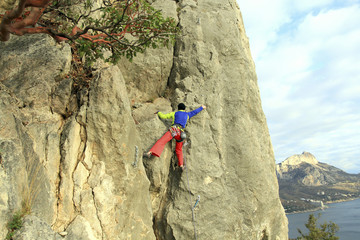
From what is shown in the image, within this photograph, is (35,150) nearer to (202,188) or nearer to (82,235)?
(82,235)

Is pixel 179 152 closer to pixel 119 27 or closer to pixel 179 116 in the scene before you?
pixel 179 116

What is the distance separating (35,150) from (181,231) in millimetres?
4844

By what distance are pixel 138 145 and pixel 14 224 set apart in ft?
12.8

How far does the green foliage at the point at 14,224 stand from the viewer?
4.48 m

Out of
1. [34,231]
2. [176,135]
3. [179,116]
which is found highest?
[179,116]

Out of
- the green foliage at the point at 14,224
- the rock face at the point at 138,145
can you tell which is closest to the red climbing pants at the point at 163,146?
the rock face at the point at 138,145

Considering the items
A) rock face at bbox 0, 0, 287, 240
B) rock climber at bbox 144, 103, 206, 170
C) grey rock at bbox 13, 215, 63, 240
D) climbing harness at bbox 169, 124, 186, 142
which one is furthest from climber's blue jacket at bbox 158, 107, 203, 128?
grey rock at bbox 13, 215, 63, 240

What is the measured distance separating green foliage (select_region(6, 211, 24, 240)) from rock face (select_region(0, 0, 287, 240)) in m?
0.10

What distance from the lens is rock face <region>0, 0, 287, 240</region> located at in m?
5.83

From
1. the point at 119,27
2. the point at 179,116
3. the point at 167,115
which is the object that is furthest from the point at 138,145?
the point at 119,27

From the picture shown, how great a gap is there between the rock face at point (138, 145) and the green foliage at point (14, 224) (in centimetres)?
10

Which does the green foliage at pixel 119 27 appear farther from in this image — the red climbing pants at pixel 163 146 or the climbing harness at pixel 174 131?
the red climbing pants at pixel 163 146

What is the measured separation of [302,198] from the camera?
627ft

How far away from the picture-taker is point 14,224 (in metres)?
4.59
